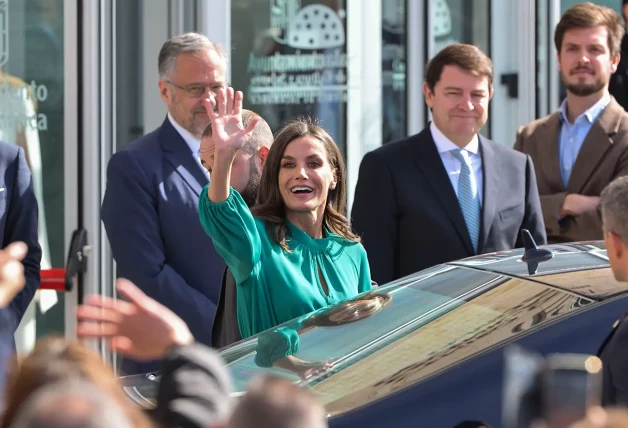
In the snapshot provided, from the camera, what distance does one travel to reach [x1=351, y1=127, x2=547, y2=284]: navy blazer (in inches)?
193

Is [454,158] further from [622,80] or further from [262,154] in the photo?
[622,80]

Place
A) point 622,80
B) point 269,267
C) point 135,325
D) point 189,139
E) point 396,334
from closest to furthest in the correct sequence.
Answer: point 135,325
point 396,334
point 269,267
point 189,139
point 622,80

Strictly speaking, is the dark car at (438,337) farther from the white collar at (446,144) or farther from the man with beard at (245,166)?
the white collar at (446,144)

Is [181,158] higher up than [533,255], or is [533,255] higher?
[181,158]

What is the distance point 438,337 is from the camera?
320 cm

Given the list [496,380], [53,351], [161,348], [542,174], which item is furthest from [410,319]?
[542,174]

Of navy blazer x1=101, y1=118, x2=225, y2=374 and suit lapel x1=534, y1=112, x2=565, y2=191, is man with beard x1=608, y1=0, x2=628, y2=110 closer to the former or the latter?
suit lapel x1=534, y1=112, x2=565, y2=191

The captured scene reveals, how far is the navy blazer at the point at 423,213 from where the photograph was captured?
4.91 meters

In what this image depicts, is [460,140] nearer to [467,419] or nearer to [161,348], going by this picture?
[467,419]

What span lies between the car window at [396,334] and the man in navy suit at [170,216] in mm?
1068

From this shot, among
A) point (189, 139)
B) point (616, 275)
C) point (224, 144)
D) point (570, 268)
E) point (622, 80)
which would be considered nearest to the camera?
point (616, 275)

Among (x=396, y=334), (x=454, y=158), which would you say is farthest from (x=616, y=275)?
(x=454, y=158)

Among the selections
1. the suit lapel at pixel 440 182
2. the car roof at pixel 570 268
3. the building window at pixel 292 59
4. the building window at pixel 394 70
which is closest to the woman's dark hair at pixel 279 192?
the car roof at pixel 570 268

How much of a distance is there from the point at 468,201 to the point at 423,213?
21 cm
